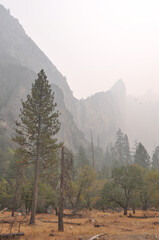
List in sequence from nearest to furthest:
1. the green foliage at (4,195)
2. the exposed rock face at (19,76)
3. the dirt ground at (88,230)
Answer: the dirt ground at (88,230)
the green foliage at (4,195)
the exposed rock face at (19,76)

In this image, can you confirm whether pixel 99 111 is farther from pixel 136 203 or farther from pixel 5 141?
pixel 136 203

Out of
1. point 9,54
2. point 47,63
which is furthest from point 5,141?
point 47,63

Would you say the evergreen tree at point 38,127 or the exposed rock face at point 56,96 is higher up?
the exposed rock face at point 56,96

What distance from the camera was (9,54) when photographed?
112625 millimetres

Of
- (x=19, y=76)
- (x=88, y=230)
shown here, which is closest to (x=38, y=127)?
(x=88, y=230)

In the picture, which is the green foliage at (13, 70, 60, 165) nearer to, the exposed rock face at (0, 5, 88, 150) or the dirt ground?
the dirt ground

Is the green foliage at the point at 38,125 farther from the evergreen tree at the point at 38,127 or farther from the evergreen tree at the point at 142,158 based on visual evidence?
the evergreen tree at the point at 142,158

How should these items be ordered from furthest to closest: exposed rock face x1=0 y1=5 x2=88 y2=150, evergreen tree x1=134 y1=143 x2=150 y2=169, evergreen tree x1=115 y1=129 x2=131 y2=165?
exposed rock face x1=0 y1=5 x2=88 y2=150, evergreen tree x1=115 y1=129 x2=131 y2=165, evergreen tree x1=134 y1=143 x2=150 y2=169

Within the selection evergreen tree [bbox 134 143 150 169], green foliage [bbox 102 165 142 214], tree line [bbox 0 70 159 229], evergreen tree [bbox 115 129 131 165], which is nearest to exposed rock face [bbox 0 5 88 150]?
evergreen tree [bbox 115 129 131 165]

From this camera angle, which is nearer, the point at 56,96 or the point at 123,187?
the point at 123,187

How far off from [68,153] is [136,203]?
20022 mm

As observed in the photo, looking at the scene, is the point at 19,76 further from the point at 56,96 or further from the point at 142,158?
the point at 142,158

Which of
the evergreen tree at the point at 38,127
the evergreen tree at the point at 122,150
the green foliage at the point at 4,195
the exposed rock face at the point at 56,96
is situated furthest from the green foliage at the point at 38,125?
the evergreen tree at the point at 122,150

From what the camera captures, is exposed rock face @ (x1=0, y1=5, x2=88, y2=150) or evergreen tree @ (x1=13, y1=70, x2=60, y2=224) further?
exposed rock face @ (x1=0, y1=5, x2=88, y2=150)
